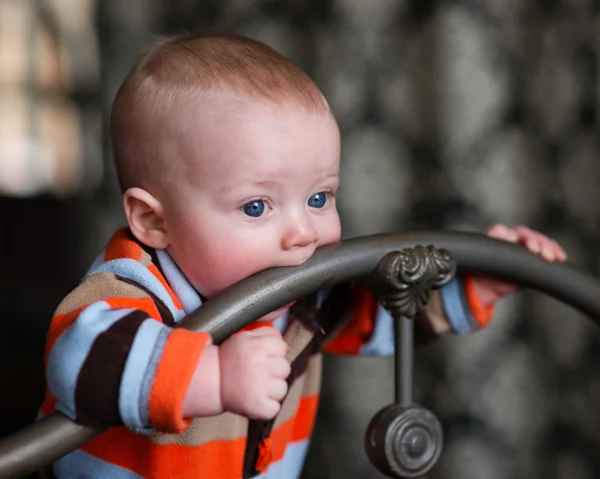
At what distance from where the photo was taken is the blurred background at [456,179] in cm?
130

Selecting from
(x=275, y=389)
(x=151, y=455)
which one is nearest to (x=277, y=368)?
(x=275, y=389)

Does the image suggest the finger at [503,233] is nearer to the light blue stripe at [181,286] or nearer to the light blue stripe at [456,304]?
the light blue stripe at [456,304]

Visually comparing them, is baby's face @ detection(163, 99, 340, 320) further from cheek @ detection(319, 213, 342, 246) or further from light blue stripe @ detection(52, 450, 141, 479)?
light blue stripe @ detection(52, 450, 141, 479)

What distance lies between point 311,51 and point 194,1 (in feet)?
0.91

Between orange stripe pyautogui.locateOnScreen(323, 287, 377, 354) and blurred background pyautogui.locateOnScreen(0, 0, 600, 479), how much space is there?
0.51 m

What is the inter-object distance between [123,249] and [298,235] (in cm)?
17

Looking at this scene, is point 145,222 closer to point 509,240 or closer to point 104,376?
point 104,376

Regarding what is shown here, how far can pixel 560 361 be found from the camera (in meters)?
1.33

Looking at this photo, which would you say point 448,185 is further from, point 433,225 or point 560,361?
point 560,361

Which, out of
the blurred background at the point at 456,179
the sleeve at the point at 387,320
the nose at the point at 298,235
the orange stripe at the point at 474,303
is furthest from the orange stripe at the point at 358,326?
the blurred background at the point at 456,179

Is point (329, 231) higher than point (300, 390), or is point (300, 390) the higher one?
point (329, 231)

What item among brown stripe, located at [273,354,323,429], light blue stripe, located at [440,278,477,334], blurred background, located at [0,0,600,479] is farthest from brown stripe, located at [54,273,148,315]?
blurred background, located at [0,0,600,479]

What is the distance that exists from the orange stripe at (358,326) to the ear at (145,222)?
248mm

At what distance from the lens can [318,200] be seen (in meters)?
0.72
